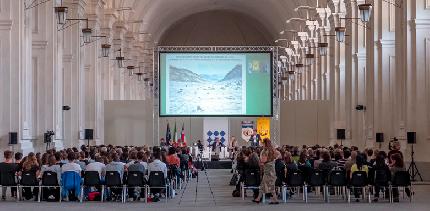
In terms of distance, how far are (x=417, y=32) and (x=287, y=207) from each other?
1202 centimetres

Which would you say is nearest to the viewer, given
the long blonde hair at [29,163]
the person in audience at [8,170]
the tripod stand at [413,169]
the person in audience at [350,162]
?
the person in audience at [8,170]

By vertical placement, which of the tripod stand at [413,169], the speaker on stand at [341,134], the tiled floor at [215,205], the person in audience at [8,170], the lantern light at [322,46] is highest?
the lantern light at [322,46]

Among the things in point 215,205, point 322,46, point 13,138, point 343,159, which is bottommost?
point 215,205

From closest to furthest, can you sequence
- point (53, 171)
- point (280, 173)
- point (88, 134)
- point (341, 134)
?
point (53, 171)
point (280, 173)
point (88, 134)
point (341, 134)

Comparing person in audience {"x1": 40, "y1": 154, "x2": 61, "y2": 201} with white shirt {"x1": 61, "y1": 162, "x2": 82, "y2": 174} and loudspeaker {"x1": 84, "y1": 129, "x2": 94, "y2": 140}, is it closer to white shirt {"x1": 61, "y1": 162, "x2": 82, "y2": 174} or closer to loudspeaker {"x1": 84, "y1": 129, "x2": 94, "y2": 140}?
white shirt {"x1": 61, "y1": 162, "x2": 82, "y2": 174}

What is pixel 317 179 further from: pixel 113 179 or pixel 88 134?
pixel 88 134

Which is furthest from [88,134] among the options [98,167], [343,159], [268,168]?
[268,168]

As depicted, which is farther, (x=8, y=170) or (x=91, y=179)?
(x=8, y=170)

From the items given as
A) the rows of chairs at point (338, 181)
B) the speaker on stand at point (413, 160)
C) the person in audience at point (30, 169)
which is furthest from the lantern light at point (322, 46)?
the person in audience at point (30, 169)

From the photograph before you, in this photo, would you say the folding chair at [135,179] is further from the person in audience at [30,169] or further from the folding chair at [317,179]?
the folding chair at [317,179]

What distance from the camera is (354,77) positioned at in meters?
44.7

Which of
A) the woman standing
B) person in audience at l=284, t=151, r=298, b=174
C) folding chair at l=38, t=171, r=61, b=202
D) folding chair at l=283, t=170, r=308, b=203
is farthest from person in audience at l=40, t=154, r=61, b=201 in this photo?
person in audience at l=284, t=151, r=298, b=174

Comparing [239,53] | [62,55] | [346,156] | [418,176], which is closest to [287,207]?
[346,156]

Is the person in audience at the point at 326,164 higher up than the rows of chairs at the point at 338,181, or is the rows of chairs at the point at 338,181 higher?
the person in audience at the point at 326,164
